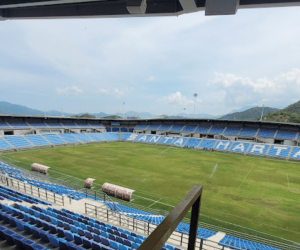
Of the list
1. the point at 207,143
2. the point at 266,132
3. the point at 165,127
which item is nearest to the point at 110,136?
the point at 165,127

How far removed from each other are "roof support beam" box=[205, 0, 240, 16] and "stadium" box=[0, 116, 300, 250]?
25.9 feet

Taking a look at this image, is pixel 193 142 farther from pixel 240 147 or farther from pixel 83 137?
pixel 83 137

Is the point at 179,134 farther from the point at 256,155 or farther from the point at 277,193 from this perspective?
the point at 277,193

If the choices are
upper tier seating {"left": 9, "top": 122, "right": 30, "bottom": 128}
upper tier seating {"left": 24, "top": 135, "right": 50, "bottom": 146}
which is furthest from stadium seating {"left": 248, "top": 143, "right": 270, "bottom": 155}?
upper tier seating {"left": 9, "top": 122, "right": 30, "bottom": 128}

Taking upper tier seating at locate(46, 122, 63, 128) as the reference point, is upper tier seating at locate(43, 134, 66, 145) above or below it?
below

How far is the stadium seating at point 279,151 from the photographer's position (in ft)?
126

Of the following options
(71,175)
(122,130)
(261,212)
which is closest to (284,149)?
(261,212)

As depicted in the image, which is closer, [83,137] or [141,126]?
[83,137]

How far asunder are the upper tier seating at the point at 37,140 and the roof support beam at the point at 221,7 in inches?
1876

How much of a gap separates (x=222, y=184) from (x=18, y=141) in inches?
1714

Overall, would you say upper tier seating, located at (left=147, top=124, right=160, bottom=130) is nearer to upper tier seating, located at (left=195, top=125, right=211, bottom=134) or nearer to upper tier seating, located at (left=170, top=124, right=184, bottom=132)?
upper tier seating, located at (left=170, top=124, right=184, bottom=132)

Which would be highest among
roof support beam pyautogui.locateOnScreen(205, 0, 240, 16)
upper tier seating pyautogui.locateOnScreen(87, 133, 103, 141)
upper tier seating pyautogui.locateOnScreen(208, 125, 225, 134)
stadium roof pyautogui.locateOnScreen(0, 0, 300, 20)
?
stadium roof pyautogui.locateOnScreen(0, 0, 300, 20)

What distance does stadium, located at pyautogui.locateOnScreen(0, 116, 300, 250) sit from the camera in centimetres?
836

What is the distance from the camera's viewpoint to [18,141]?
4038 centimetres
